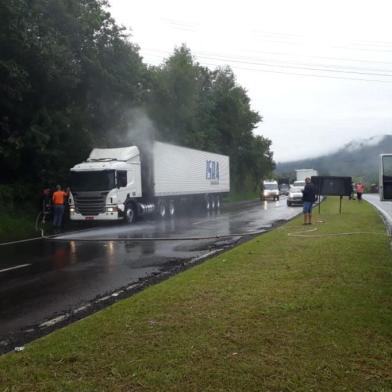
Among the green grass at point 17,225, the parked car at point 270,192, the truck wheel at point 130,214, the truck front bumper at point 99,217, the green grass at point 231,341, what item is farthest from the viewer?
the parked car at point 270,192

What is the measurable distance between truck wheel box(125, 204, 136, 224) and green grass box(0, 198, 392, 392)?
13.9 metres

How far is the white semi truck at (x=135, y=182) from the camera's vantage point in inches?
808

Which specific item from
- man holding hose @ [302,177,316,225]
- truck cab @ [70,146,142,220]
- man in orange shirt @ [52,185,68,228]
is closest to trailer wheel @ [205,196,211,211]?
truck cab @ [70,146,142,220]

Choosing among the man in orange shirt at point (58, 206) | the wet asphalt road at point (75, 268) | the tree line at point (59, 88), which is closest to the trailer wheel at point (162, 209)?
the tree line at point (59, 88)

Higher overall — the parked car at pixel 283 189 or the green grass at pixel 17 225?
the parked car at pixel 283 189

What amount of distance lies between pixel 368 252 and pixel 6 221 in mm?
13762

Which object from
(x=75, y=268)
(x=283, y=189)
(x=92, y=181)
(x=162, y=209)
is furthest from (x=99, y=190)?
(x=283, y=189)

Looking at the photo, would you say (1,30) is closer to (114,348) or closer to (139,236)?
(139,236)

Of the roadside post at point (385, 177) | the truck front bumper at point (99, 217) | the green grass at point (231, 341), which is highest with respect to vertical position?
the roadside post at point (385, 177)

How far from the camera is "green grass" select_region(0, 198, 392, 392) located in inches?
154

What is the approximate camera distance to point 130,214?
21812 mm

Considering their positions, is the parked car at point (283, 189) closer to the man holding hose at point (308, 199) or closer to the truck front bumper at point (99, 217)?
the truck front bumper at point (99, 217)

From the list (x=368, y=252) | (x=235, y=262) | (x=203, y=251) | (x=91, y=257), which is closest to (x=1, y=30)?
(x=91, y=257)

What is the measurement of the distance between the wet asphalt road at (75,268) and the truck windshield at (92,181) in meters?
3.63
